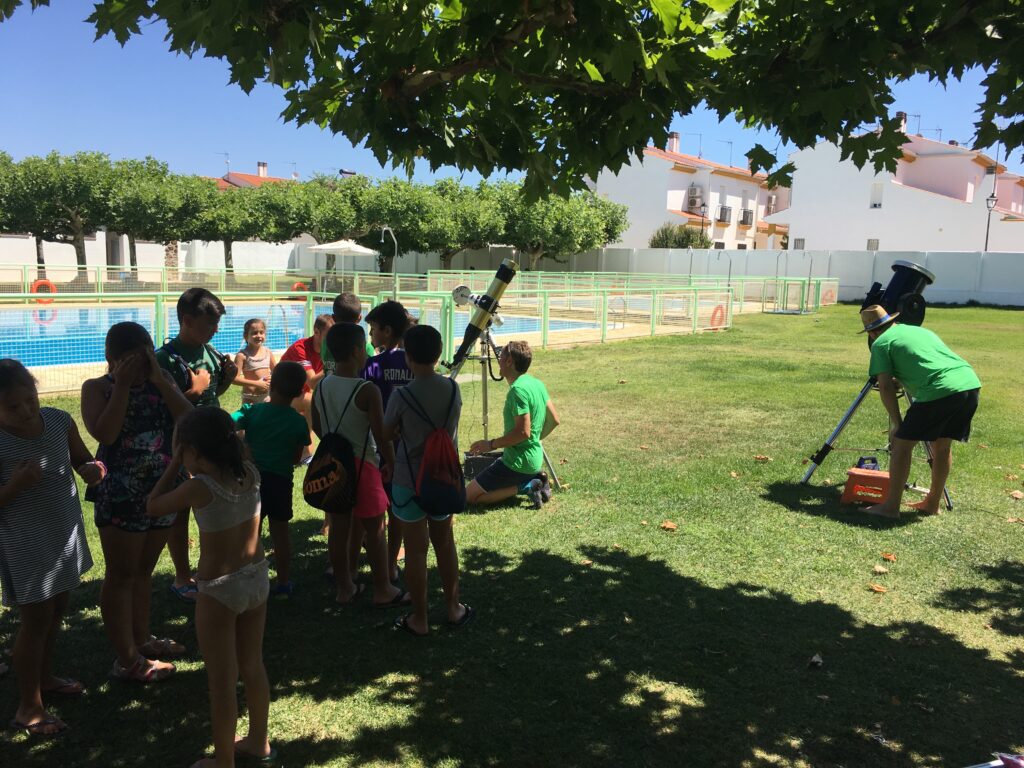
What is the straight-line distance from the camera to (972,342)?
20.0 m

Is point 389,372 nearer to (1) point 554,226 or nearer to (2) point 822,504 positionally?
(2) point 822,504

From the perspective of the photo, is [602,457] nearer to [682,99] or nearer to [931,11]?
[682,99]

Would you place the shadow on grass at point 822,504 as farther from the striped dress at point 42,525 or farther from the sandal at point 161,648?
the striped dress at point 42,525

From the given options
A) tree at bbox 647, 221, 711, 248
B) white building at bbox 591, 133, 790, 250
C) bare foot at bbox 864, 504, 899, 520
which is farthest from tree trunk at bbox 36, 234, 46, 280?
tree at bbox 647, 221, 711, 248

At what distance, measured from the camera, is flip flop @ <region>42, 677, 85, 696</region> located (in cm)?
337

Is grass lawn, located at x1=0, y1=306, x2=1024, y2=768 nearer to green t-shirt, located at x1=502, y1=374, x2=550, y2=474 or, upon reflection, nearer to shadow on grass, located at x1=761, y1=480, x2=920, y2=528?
shadow on grass, located at x1=761, y1=480, x2=920, y2=528

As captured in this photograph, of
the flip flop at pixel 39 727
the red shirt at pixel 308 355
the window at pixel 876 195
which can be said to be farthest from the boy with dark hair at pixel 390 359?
the window at pixel 876 195

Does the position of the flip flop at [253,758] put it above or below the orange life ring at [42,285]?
below

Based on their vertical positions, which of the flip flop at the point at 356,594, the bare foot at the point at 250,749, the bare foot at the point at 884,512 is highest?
the bare foot at the point at 884,512

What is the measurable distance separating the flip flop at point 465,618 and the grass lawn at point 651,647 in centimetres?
6

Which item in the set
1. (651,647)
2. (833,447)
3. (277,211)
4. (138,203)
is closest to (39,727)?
(651,647)

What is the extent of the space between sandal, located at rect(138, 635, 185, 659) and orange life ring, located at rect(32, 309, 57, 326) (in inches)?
314

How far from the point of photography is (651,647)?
4039 millimetres

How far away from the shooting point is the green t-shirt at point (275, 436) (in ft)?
13.7
